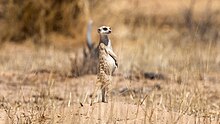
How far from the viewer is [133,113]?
5441 mm

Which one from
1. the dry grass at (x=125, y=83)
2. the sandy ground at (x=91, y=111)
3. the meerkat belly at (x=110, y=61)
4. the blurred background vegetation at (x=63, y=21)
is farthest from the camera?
the blurred background vegetation at (x=63, y=21)

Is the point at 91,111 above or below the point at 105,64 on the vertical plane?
below

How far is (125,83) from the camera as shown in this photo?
26.6ft

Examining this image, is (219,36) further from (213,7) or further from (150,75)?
(213,7)

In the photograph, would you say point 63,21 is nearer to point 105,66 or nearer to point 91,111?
point 105,66

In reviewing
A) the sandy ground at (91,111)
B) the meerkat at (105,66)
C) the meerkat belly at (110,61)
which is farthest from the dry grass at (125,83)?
the meerkat belly at (110,61)

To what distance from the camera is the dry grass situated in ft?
17.8

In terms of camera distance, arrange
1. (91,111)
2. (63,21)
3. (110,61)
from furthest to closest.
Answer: (63,21)
(110,61)
(91,111)

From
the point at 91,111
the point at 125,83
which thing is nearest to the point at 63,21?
the point at 125,83

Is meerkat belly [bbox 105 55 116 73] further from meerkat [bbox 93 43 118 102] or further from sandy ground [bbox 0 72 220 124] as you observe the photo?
sandy ground [bbox 0 72 220 124]

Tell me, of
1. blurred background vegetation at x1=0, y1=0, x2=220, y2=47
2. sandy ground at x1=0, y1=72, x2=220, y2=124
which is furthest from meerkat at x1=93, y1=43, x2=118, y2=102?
blurred background vegetation at x1=0, y1=0, x2=220, y2=47

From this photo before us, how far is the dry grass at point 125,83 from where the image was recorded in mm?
5430

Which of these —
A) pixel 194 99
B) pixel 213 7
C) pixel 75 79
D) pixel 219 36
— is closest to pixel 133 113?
pixel 194 99

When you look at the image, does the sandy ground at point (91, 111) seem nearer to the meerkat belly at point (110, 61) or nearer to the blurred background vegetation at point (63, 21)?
the meerkat belly at point (110, 61)
